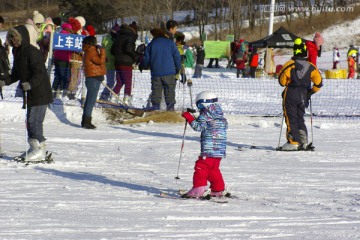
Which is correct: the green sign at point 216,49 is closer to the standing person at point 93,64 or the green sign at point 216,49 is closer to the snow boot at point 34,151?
the standing person at point 93,64

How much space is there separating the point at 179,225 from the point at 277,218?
96 centimetres

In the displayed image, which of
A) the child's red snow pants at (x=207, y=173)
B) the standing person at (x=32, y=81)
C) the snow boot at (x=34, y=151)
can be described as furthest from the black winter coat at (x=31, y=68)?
the child's red snow pants at (x=207, y=173)

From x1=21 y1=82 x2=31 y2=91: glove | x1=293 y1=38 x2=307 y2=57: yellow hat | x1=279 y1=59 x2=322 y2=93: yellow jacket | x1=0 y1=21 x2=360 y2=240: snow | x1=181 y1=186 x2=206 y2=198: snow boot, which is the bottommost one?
x1=0 y1=21 x2=360 y2=240: snow

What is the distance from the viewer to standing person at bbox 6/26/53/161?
36.4ft

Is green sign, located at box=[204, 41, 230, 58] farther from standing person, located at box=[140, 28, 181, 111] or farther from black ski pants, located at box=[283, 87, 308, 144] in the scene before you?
black ski pants, located at box=[283, 87, 308, 144]

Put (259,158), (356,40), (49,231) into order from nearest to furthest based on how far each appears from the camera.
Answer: (49,231)
(259,158)
(356,40)

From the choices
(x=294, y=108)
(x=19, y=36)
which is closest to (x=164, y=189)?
(x=19, y=36)

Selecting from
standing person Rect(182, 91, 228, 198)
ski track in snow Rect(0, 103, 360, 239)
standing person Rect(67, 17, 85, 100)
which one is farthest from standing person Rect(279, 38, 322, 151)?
standing person Rect(67, 17, 85, 100)

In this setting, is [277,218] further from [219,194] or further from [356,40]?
[356,40]

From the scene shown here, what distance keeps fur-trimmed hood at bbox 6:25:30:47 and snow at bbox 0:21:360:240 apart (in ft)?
5.23

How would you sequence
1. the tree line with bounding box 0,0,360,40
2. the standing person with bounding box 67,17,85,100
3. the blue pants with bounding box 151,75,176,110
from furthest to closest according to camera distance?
the tree line with bounding box 0,0,360,40, the standing person with bounding box 67,17,85,100, the blue pants with bounding box 151,75,176,110

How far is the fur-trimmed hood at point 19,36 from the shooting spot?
36.3ft

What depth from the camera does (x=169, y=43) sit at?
16.4m

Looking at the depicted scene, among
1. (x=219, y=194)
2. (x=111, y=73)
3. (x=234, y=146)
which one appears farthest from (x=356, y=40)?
(x=219, y=194)
